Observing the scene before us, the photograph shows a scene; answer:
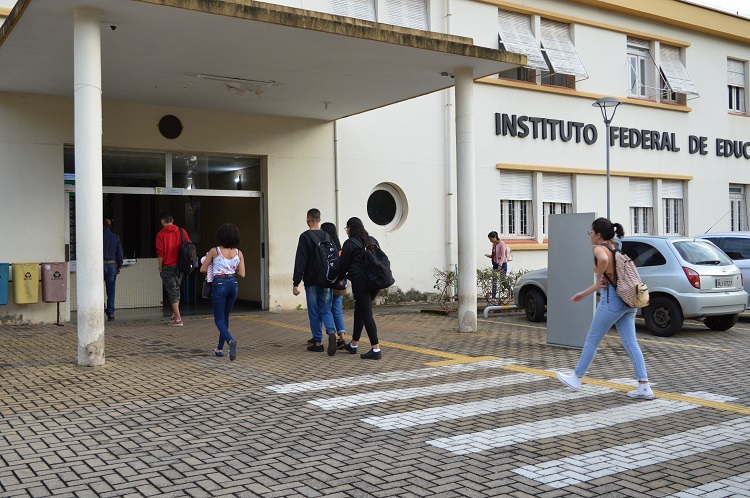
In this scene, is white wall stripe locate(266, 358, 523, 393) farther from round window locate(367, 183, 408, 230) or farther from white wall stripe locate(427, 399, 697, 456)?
round window locate(367, 183, 408, 230)

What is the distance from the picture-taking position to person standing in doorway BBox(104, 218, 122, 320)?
1361 centimetres

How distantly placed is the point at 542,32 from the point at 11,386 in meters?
16.2

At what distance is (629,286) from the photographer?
723 cm

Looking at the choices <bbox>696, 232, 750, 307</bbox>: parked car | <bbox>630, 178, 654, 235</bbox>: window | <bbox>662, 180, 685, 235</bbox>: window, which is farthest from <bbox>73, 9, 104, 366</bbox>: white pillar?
<bbox>662, 180, 685, 235</bbox>: window

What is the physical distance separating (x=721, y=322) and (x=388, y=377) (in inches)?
287

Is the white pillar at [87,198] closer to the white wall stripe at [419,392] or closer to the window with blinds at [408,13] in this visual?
the white wall stripe at [419,392]

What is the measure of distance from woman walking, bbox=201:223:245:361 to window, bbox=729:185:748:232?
2007cm

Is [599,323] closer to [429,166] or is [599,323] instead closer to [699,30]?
[429,166]

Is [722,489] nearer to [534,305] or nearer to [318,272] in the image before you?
[318,272]

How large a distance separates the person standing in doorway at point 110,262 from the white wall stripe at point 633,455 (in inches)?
406

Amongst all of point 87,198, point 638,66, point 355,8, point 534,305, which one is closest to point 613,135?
point 638,66

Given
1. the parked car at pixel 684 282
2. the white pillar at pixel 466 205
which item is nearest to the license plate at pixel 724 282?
the parked car at pixel 684 282

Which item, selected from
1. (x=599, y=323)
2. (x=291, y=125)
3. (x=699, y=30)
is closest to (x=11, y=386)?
(x=599, y=323)

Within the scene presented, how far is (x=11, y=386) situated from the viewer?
304 inches
